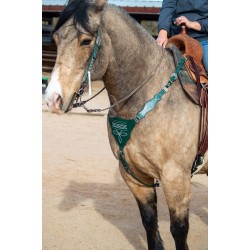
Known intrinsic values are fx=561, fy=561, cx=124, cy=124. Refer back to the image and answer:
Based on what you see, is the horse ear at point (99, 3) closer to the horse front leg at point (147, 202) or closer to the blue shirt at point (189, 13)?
the blue shirt at point (189, 13)

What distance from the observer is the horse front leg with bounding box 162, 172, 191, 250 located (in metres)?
3.37

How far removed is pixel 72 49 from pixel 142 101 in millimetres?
590

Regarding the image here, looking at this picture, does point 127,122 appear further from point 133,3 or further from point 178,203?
point 133,3

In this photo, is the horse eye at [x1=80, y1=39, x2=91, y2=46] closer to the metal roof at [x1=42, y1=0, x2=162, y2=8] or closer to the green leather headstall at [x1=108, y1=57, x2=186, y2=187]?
the green leather headstall at [x1=108, y1=57, x2=186, y2=187]

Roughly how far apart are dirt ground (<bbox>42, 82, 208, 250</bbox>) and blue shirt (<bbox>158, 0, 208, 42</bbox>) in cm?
116

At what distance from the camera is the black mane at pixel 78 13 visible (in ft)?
9.83

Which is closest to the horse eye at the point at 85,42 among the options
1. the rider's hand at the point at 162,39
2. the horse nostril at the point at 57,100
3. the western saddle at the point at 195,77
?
the horse nostril at the point at 57,100

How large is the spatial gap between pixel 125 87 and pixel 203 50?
82 centimetres

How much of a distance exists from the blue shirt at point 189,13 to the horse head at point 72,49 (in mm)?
1051

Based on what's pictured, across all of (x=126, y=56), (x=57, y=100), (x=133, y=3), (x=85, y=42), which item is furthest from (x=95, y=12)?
(x=133, y=3)

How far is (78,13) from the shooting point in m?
3.01
